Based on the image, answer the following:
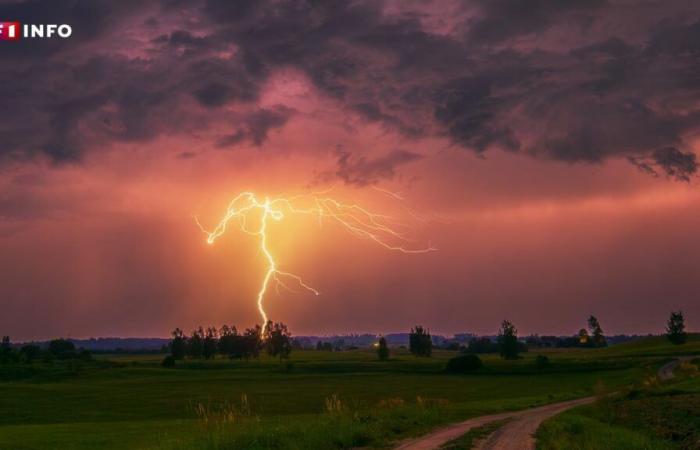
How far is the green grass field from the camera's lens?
27.3m

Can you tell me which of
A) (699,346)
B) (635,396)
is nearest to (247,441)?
(635,396)

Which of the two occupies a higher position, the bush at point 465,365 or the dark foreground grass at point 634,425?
the dark foreground grass at point 634,425

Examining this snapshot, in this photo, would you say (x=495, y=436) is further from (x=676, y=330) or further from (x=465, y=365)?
(x=676, y=330)

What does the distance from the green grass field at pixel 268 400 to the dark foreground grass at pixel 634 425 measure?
239 inches

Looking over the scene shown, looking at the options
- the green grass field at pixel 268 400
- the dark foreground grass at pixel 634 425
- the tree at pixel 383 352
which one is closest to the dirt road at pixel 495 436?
the dark foreground grass at pixel 634 425

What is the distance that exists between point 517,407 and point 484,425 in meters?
16.3

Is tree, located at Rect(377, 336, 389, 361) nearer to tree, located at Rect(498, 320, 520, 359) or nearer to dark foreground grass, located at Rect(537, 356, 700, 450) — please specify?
tree, located at Rect(498, 320, 520, 359)

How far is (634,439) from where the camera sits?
25891 mm

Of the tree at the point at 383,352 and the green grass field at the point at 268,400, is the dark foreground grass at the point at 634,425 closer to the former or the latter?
the green grass field at the point at 268,400

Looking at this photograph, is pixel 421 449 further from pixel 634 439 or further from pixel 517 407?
pixel 517 407

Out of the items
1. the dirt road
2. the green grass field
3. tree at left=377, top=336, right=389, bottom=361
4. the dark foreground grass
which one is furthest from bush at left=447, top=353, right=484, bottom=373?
the dirt road

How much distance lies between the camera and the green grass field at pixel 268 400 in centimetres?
2730

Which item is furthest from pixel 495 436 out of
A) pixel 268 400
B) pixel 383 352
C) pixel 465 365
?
pixel 383 352

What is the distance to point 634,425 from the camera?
32.0 m
